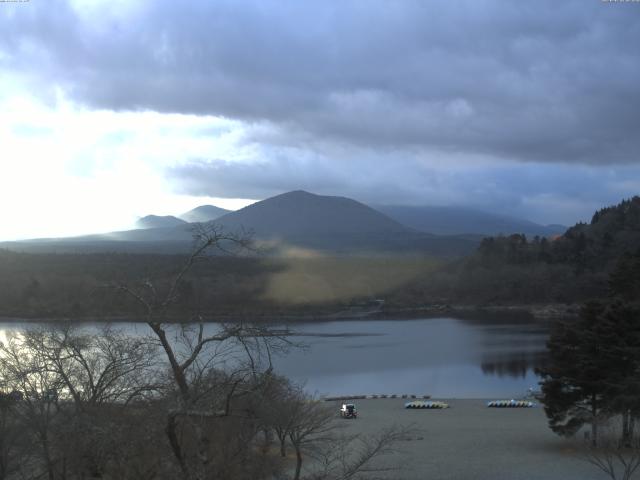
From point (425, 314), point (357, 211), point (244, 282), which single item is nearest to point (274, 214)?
point (357, 211)

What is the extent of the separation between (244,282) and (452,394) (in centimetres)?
3013

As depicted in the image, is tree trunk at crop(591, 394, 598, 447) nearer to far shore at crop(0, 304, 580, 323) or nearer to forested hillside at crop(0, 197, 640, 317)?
forested hillside at crop(0, 197, 640, 317)

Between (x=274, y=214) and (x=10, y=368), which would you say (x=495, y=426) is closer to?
(x=10, y=368)

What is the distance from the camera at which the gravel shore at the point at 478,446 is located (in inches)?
532

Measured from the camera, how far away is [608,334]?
572 inches

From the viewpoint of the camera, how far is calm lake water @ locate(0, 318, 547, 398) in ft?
98.1

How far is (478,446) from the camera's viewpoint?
1656cm

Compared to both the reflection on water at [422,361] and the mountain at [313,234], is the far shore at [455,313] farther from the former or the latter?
the mountain at [313,234]

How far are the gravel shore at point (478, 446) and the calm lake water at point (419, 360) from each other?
14.6 ft

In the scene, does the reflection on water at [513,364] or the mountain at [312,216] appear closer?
the reflection on water at [513,364]

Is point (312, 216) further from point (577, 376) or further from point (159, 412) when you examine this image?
point (159, 412)

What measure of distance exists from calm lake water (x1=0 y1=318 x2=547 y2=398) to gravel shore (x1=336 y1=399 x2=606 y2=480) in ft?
14.6

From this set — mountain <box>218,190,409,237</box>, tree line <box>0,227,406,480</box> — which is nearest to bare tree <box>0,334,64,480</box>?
tree line <box>0,227,406,480</box>

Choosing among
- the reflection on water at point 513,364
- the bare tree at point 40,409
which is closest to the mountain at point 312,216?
the reflection on water at point 513,364
